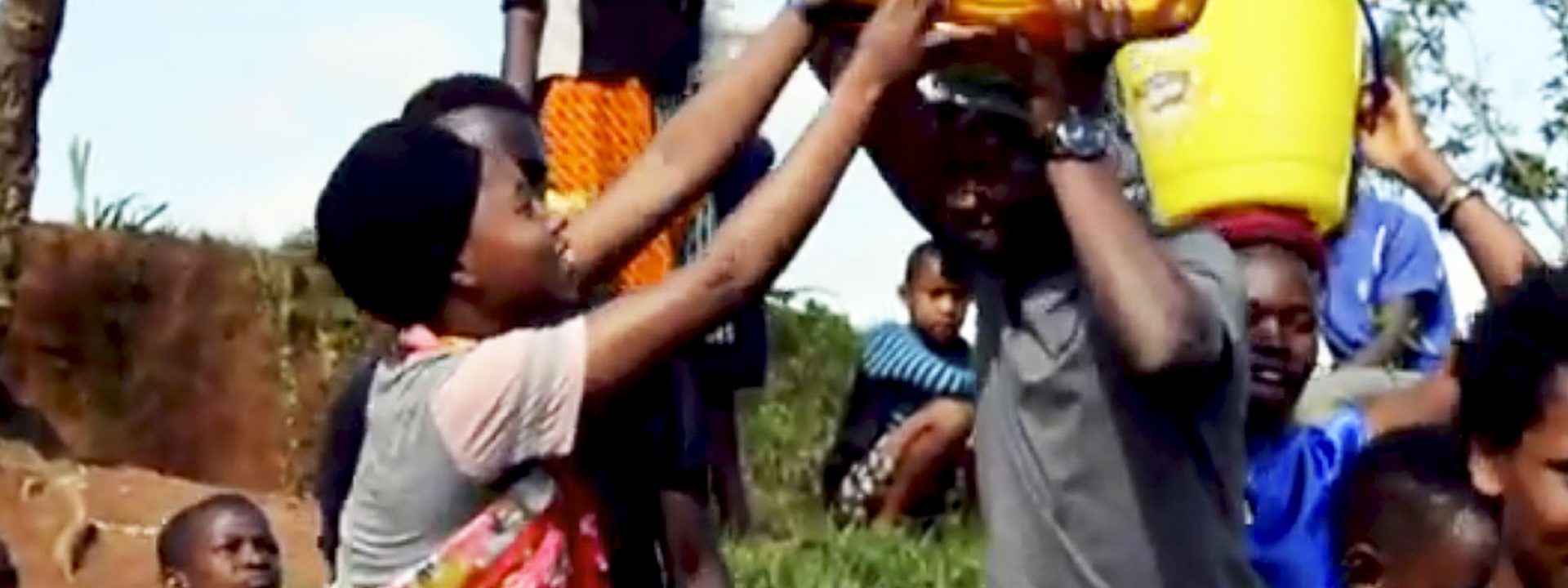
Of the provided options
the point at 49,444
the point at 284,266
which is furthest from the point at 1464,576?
the point at 284,266

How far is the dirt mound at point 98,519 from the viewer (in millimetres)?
9914

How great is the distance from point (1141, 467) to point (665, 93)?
3.06m

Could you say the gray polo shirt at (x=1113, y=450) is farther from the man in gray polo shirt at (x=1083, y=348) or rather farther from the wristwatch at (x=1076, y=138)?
the wristwatch at (x=1076, y=138)

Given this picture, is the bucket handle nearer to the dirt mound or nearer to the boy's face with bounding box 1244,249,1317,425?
the boy's face with bounding box 1244,249,1317,425

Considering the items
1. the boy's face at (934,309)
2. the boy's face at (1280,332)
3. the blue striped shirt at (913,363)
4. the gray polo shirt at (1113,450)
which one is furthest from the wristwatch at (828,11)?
the boy's face at (934,309)


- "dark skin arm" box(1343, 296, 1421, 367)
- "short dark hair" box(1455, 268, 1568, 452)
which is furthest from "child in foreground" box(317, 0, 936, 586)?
"dark skin arm" box(1343, 296, 1421, 367)

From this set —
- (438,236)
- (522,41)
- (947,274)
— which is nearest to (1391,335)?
(522,41)

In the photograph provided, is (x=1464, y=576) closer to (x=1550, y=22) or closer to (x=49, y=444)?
(x=1550, y=22)

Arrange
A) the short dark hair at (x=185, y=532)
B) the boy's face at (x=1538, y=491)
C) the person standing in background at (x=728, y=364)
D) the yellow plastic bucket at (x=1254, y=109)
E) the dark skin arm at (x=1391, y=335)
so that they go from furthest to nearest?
the short dark hair at (x=185, y=532) → the dark skin arm at (x=1391, y=335) → the person standing in background at (x=728, y=364) → the yellow plastic bucket at (x=1254, y=109) → the boy's face at (x=1538, y=491)

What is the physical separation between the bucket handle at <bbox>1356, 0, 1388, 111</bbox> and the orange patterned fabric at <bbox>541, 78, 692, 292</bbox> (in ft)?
5.00

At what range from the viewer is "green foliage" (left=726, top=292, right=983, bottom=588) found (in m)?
8.62

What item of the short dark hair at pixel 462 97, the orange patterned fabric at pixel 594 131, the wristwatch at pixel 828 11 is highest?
the wristwatch at pixel 828 11

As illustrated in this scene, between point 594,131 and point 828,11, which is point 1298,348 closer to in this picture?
point 828,11

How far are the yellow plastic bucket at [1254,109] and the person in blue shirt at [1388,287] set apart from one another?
224 cm
